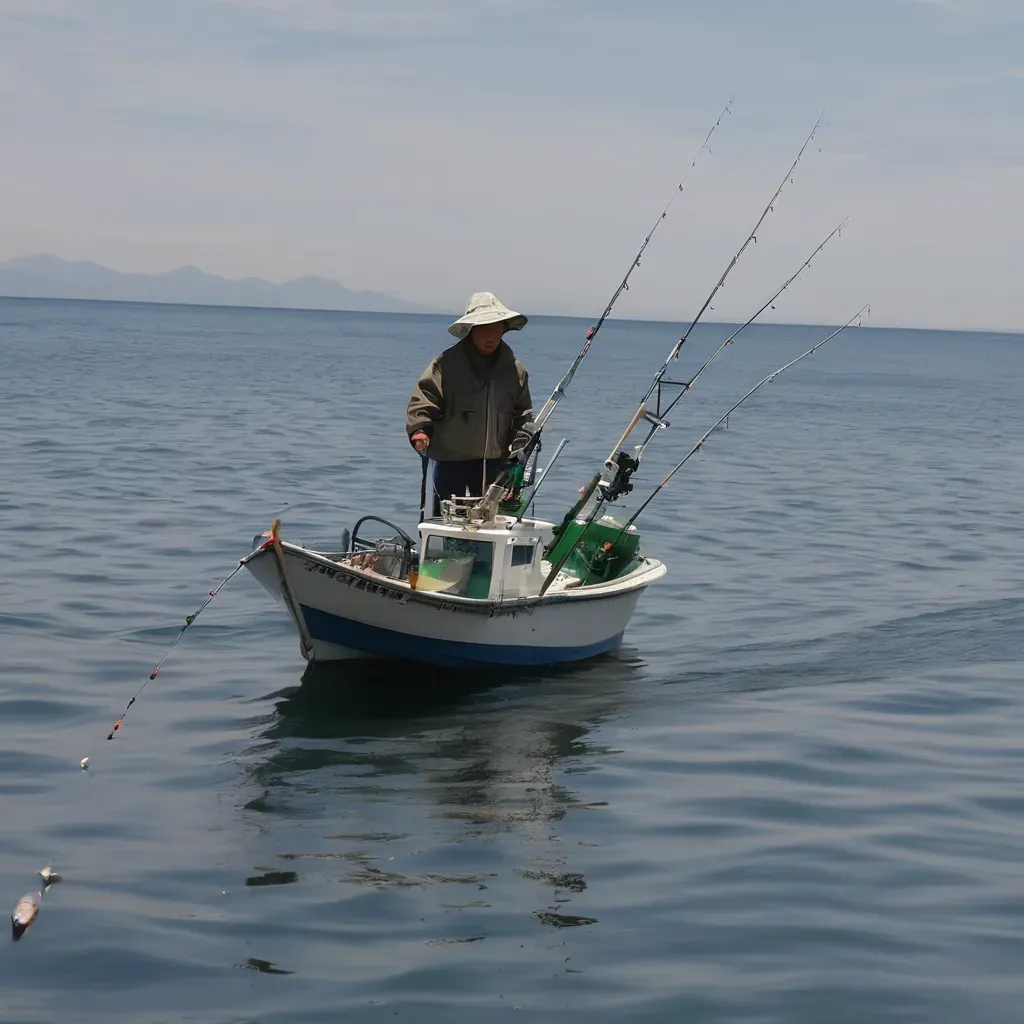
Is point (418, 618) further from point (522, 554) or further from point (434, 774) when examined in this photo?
point (434, 774)

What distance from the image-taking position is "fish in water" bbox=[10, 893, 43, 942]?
21.9 feet

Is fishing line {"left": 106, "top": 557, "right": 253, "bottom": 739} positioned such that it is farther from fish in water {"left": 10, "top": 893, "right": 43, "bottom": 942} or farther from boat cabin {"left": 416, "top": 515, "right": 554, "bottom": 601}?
fish in water {"left": 10, "top": 893, "right": 43, "bottom": 942}

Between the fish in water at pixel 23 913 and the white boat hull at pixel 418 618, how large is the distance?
3717 mm

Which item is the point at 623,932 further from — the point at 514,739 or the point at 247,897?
the point at 514,739

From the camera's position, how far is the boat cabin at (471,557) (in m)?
11.1

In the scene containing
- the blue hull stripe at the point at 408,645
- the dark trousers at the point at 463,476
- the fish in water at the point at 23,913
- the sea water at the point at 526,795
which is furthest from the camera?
the dark trousers at the point at 463,476

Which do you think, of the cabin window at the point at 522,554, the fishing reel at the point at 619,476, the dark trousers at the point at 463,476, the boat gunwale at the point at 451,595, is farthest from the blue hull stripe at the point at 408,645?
the fishing reel at the point at 619,476

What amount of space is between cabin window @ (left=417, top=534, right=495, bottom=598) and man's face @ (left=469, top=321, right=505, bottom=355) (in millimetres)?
1499

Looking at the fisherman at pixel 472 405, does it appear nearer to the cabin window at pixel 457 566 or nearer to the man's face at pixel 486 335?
the man's face at pixel 486 335

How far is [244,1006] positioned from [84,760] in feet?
11.3

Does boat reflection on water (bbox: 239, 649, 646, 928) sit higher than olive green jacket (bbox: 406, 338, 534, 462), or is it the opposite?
olive green jacket (bbox: 406, 338, 534, 462)

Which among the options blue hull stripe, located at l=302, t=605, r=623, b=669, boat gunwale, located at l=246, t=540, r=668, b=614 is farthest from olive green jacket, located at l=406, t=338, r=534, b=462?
blue hull stripe, located at l=302, t=605, r=623, b=669

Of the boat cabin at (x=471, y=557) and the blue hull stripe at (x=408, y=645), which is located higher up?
the boat cabin at (x=471, y=557)

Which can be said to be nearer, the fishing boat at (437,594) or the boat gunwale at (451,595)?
the boat gunwale at (451,595)
